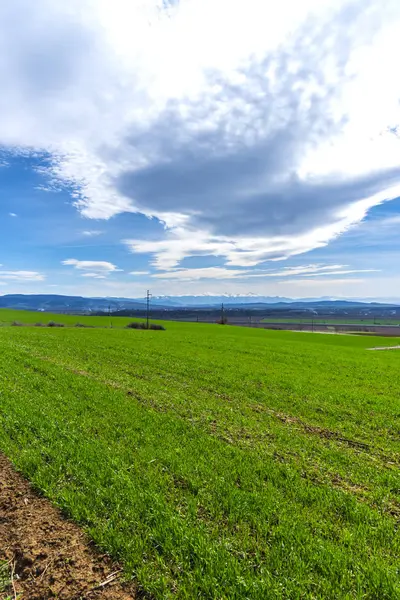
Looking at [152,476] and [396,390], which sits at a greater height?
[152,476]

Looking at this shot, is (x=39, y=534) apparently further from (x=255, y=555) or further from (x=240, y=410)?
(x=240, y=410)

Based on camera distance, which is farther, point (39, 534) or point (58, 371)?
point (58, 371)

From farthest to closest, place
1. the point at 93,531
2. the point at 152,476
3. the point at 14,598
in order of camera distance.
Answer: the point at 152,476
the point at 93,531
the point at 14,598

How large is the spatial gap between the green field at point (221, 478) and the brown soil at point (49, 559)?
213 millimetres

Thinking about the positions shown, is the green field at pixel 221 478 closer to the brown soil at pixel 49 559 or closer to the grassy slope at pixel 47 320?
the brown soil at pixel 49 559

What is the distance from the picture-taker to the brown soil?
4.05 metres

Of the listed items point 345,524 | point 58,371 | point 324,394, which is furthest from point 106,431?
point 324,394

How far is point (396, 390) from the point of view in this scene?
1745 centimetres

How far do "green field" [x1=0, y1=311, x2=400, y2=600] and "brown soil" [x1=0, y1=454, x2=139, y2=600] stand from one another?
0.70ft

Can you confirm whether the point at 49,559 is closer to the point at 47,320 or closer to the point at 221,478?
the point at 221,478

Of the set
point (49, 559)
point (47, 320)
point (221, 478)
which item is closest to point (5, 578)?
point (49, 559)

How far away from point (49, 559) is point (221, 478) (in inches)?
132

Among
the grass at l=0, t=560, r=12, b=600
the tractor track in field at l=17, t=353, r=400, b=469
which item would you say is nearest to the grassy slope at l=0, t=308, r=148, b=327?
the tractor track in field at l=17, t=353, r=400, b=469

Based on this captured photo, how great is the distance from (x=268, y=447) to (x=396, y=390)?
12618 mm
